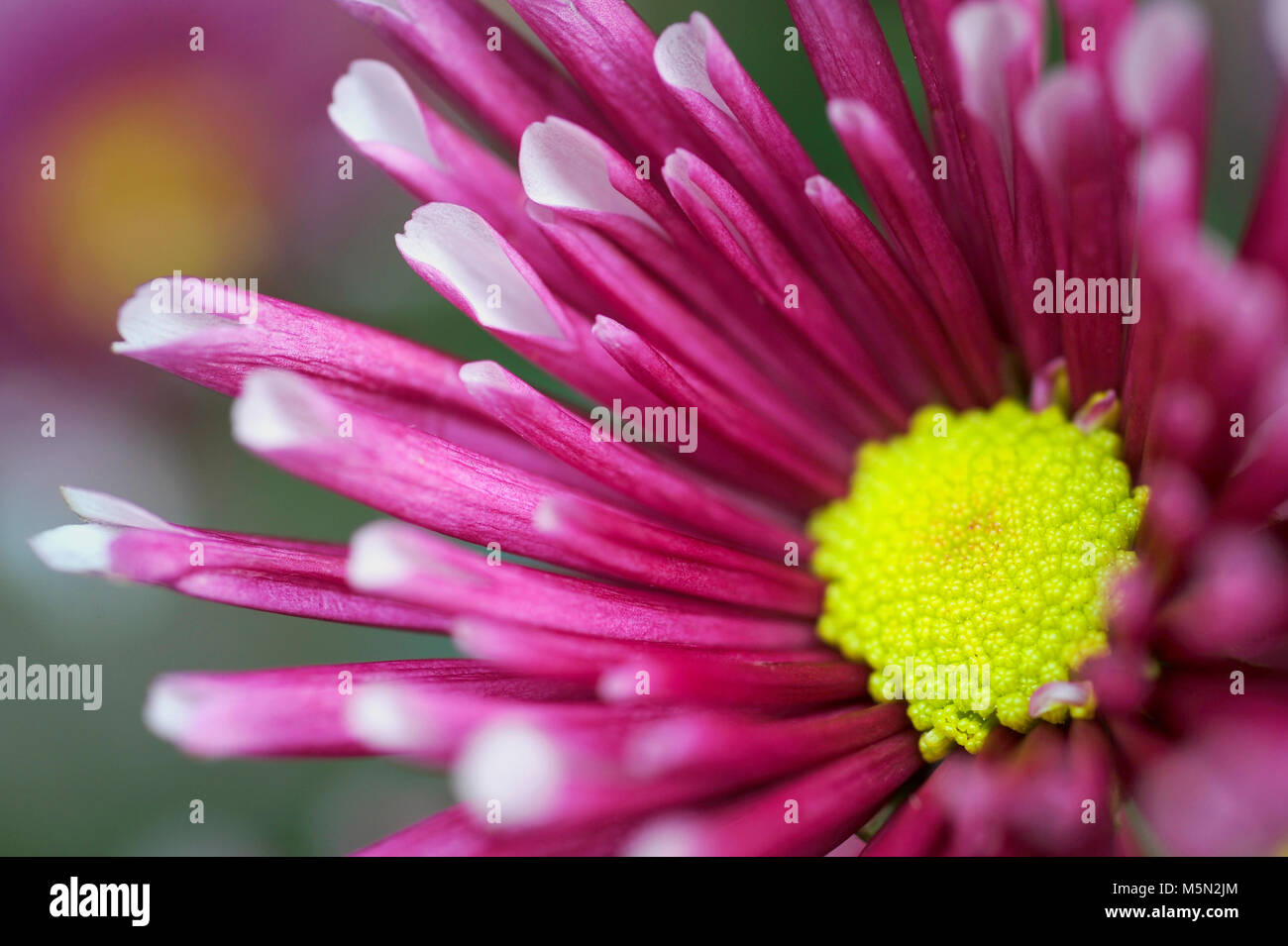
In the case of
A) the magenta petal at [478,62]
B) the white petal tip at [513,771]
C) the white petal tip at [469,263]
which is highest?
the magenta petal at [478,62]

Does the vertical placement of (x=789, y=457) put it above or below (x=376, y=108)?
below

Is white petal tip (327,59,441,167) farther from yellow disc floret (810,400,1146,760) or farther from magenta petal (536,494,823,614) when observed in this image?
yellow disc floret (810,400,1146,760)

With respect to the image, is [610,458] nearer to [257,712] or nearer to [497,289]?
[497,289]

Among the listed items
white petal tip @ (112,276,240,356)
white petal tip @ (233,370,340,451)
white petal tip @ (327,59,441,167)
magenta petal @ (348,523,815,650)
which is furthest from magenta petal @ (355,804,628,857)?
white petal tip @ (327,59,441,167)

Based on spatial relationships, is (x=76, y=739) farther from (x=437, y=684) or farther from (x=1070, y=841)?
(x=1070, y=841)

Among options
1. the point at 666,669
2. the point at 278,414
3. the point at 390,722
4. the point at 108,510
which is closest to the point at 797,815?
the point at 666,669

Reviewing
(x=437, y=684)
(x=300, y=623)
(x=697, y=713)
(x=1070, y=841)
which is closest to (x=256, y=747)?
(x=437, y=684)

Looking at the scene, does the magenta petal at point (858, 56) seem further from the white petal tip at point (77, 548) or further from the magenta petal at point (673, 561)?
the white petal tip at point (77, 548)

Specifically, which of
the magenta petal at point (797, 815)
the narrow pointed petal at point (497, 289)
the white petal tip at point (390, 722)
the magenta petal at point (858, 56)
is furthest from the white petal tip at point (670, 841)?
the magenta petal at point (858, 56)
